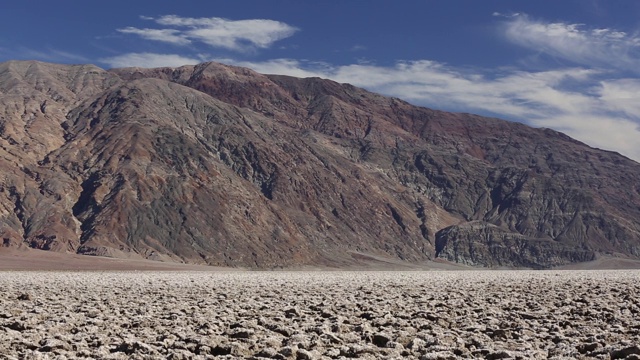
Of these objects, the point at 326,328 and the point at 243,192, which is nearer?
the point at 326,328

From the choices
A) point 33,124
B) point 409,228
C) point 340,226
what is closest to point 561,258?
point 409,228

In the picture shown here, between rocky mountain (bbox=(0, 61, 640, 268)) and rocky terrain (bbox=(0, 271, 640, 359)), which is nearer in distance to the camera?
rocky terrain (bbox=(0, 271, 640, 359))

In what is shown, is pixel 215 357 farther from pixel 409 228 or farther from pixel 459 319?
pixel 409 228

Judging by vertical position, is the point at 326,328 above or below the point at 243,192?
below

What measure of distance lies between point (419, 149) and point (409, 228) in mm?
42551

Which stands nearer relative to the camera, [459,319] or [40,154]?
[459,319]

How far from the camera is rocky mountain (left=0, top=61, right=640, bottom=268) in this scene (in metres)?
119

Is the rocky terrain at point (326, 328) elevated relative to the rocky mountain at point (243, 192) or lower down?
lower down

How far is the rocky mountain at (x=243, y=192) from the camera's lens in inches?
4675

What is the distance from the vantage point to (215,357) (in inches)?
375

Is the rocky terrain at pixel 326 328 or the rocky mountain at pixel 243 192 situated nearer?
the rocky terrain at pixel 326 328

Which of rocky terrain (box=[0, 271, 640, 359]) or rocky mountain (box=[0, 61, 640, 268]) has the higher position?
rocky mountain (box=[0, 61, 640, 268])

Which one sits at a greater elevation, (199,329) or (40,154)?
(40,154)

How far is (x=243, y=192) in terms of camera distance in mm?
137750
